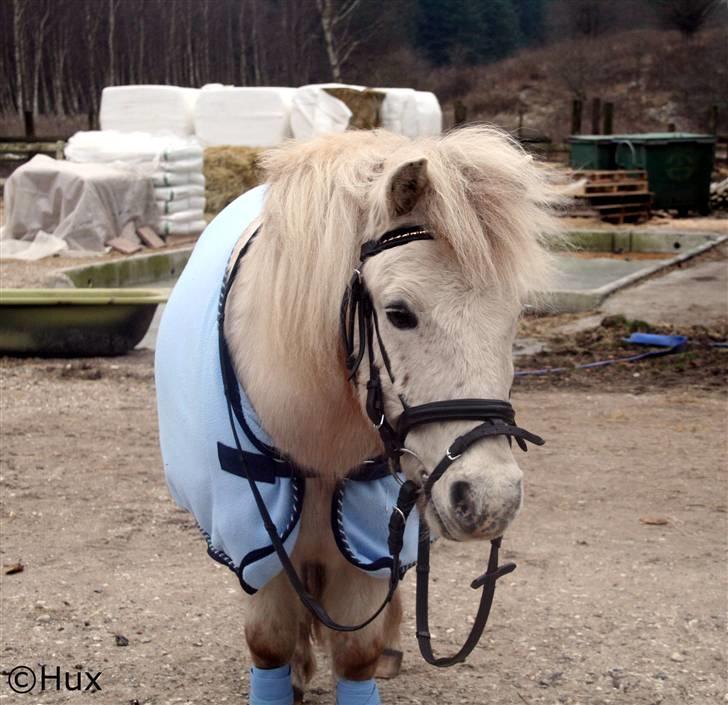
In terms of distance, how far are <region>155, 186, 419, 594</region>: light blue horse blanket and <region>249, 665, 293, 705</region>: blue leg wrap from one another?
238 mm

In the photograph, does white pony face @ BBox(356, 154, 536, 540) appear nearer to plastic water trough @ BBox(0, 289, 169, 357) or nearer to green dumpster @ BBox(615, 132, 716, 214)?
plastic water trough @ BBox(0, 289, 169, 357)

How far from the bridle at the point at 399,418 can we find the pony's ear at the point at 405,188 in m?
0.04

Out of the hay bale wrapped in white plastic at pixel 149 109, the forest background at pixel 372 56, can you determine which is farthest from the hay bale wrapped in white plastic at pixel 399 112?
the forest background at pixel 372 56

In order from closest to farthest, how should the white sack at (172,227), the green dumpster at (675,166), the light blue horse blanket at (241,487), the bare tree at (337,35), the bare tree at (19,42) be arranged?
the light blue horse blanket at (241,487), the white sack at (172,227), the green dumpster at (675,166), the bare tree at (19,42), the bare tree at (337,35)

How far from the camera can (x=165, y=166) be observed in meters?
13.7

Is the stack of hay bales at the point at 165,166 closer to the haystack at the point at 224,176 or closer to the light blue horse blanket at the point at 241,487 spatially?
the haystack at the point at 224,176

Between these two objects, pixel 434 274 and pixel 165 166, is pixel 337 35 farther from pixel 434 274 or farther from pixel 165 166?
pixel 434 274

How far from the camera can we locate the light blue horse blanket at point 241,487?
2.39m

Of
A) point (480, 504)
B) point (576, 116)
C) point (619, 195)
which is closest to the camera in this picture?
point (480, 504)

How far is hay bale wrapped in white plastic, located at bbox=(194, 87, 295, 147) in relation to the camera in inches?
722

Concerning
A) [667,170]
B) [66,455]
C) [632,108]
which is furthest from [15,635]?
[632,108]

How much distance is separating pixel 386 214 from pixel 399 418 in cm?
36

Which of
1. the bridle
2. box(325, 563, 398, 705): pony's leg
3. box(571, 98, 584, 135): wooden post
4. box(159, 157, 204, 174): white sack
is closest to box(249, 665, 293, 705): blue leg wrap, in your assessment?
box(325, 563, 398, 705): pony's leg

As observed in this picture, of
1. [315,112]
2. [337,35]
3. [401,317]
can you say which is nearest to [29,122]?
[315,112]
